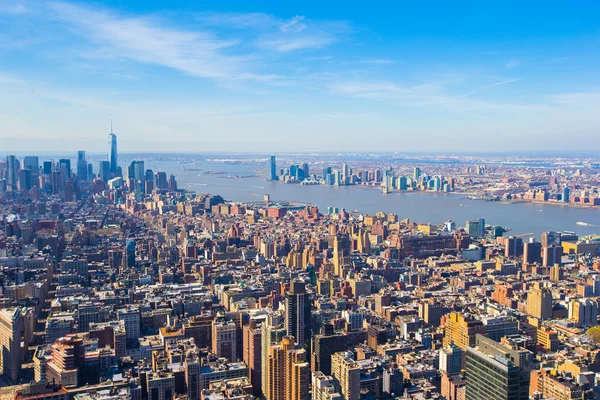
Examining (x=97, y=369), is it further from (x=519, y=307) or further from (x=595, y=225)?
(x=595, y=225)

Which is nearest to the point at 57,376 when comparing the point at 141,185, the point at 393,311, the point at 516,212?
the point at 393,311

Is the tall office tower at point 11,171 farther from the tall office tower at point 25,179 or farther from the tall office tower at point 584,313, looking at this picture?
the tall office tower at point 584,313

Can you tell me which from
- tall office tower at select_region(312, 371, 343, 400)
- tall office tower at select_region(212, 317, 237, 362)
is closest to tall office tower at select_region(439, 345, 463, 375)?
tall office tower at select_region(312, 371, 343, 400)

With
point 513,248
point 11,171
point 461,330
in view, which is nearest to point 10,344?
point 461,330

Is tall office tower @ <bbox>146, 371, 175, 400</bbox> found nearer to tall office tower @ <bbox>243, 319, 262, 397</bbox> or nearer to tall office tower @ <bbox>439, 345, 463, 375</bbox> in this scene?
tall office tower @ <bbox>243, 319, 262, 397</bbox>

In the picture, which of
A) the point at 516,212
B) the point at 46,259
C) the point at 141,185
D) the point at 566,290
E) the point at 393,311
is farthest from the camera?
the point at 141,185

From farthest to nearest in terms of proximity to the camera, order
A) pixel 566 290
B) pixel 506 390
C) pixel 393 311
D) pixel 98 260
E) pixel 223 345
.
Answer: pixel 98 260 < pixel 566 290 < pixel 393 311 < pixel 223 345 < pixel 506 390
